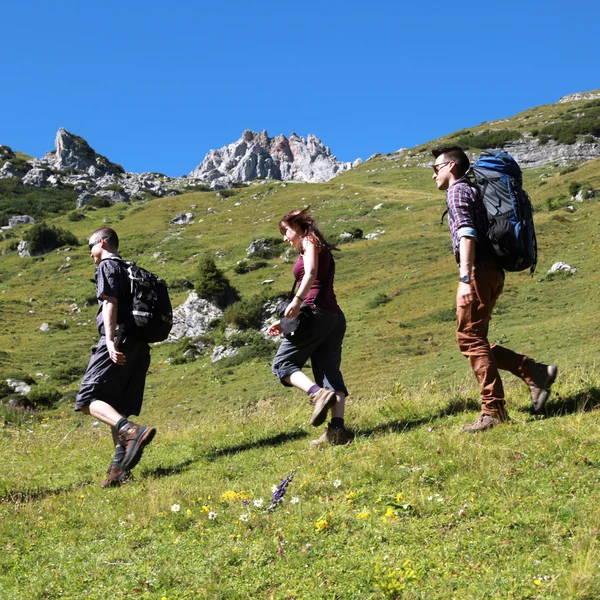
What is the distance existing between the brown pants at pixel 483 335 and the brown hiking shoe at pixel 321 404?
131cm

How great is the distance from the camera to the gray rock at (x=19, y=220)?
3361 inches

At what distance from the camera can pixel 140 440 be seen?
6.04 meters

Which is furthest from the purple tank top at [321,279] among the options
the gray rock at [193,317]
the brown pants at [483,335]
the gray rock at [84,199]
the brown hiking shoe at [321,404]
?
the gray rock at [84,199]

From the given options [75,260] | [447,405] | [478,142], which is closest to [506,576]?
[447,405]

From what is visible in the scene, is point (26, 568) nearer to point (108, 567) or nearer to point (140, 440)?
point (108, 567)

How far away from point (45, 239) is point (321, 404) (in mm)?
67545

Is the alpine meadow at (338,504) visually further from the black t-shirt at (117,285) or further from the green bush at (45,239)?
the green bush at (45,239)

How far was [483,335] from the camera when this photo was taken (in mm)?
5504

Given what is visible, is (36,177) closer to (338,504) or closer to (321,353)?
(321,353)

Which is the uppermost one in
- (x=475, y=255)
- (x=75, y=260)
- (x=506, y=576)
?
(x=75, y=260)

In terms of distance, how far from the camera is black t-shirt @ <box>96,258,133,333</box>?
625cm

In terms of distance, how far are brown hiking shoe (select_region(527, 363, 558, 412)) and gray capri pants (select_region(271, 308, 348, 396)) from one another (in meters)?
1.78

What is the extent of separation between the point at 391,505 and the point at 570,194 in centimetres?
4407

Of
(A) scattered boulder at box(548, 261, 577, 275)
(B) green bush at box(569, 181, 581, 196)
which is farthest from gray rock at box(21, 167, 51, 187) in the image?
(A) scattered boulder at box(548, 261, 577, 275)
